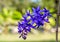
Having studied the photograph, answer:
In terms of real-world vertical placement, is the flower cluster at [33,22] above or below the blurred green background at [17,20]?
below

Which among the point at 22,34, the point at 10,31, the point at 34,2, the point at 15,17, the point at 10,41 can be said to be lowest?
the point at 22,34

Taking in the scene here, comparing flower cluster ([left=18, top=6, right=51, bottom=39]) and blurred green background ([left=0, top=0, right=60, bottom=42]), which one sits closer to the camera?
flower cluster ([left=18, top=6, right=51, bottom=39])

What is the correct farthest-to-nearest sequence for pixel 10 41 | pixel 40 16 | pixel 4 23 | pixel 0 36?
1. pixel 4 23
2. pixel 0 36
3. pixel 10 41
4. pixel 40 16

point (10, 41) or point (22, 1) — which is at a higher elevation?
point (22, 1)

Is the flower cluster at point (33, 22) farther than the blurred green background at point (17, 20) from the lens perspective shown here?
No

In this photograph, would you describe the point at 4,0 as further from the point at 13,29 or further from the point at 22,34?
the point at 22,34

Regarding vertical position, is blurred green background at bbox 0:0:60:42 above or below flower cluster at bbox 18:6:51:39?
above

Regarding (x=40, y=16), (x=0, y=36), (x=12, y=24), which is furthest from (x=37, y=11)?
(x=12, y=24)

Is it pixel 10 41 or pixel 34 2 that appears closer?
pixel 10 41
